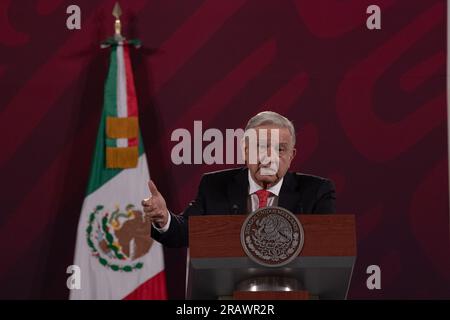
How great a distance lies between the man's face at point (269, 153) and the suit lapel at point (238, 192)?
90 mm

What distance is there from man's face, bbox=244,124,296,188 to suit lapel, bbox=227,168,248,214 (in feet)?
0.30

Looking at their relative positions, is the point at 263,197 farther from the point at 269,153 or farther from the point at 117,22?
the point at 117,22

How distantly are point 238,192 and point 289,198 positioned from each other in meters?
0.20

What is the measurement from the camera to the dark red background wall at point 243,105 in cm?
557

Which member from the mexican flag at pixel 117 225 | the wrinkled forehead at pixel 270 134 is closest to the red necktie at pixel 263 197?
the wrinkled forehead at pixel 270 134

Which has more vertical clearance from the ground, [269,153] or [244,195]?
[269,153]

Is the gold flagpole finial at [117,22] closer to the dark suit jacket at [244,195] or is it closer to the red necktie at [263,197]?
the dark suit jacket at [244,195]

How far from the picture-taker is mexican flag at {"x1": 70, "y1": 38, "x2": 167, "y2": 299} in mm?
5410

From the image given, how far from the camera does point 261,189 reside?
10.4 ft

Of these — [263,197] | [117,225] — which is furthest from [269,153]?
[117,225]

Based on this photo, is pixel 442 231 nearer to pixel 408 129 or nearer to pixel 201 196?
pixel 408 129
